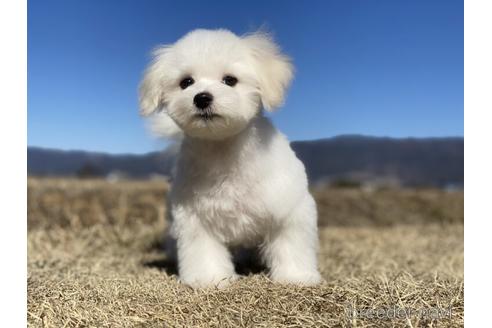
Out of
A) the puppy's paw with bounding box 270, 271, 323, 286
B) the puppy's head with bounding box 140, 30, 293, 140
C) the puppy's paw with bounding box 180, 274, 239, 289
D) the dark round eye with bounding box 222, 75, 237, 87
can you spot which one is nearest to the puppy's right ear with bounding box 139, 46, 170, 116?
the puppy's head with bounding box 140, 30, 293, 140

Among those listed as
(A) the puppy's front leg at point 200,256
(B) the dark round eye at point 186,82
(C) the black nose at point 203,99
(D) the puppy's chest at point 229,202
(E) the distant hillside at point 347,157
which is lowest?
(A) the puppy's front leg at point 200,256

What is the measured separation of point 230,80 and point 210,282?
2.48ft

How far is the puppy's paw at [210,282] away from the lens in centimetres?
207

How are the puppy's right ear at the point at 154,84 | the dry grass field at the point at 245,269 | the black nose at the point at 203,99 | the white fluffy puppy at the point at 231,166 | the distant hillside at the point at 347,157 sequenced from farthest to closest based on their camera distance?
1. the distant hillside at the point at 347,157
2. the puppy's right ear at the point at 154,84
3. the white fluffy puppy at the point at 231,166
4. the black nose at the point at 203,99
5. the dry grass field at the point at 245,269

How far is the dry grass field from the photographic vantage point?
1.61 meters

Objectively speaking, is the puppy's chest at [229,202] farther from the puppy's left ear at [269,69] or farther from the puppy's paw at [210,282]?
the puppy's left ear at [269,69]

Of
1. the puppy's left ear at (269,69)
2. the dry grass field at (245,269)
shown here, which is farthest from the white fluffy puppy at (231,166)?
the dry grass field at (245,269)

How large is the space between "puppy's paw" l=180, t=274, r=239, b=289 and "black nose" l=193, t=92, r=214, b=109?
0.66 meters

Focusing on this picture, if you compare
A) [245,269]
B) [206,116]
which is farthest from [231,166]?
[245,269]

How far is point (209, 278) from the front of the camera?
2150mm

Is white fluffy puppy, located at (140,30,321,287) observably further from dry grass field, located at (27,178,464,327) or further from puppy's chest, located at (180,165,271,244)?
dry grass field, located at (27,178,464,327)

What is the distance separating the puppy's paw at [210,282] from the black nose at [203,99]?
2.17 feet

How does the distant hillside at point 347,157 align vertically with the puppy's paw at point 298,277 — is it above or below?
above
